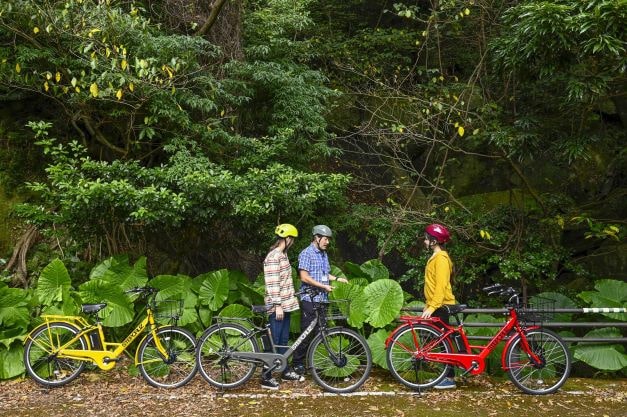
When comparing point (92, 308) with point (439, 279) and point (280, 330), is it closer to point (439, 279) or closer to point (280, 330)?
point (280, 330)

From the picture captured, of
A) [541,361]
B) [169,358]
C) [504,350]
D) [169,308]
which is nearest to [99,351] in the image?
[169,358]

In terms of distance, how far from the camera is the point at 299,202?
285 inches

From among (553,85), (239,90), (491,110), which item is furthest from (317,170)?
(553,85)

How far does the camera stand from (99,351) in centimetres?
643

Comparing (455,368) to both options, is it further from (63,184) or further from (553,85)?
(63,184)

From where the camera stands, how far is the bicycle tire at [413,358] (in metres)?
6.20

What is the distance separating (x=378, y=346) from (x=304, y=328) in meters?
0.87

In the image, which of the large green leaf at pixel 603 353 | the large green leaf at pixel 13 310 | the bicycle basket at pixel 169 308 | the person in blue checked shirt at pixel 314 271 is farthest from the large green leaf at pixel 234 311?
the large green leaf at pixel 603 353

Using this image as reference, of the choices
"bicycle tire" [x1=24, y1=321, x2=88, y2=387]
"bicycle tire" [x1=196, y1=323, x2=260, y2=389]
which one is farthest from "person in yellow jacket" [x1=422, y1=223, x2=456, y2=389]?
"bicycle tire" [x1=24, y1=321, x2=88, y2=387]

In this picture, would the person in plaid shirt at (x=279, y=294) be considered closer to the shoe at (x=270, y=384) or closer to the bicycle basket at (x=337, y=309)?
the shoe at (x=270, y=384)

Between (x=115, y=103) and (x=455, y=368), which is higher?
(x=115, y=103)

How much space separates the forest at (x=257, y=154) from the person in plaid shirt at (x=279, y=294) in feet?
2.61

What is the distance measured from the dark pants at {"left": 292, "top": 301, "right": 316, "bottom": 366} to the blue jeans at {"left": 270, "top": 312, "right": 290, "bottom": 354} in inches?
6.1

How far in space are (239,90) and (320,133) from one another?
4.27ft
